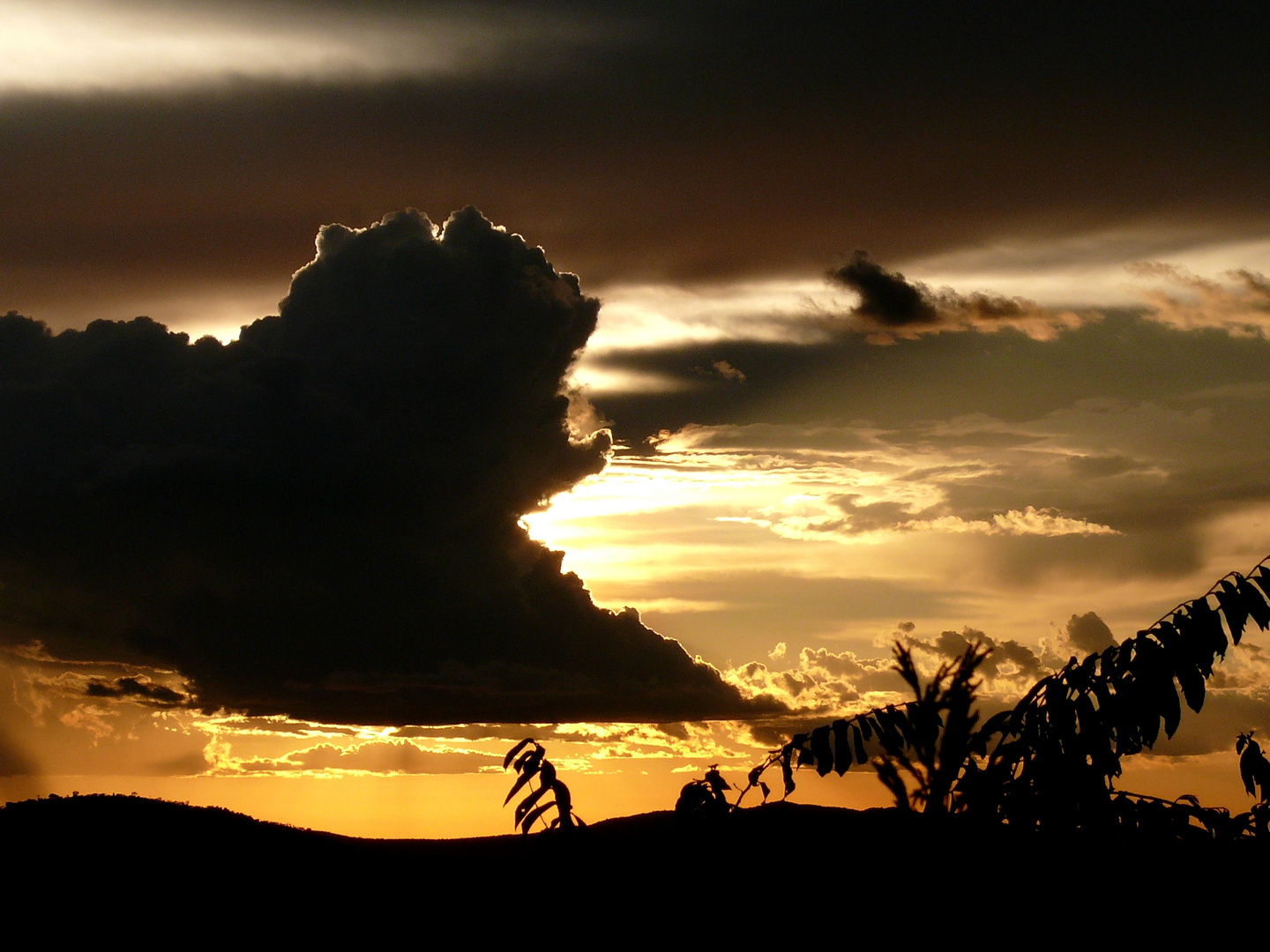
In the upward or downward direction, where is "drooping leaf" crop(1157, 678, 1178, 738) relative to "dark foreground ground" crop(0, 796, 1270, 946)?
upward

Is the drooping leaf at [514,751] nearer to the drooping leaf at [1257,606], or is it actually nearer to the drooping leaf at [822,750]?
the drooping leaf at [822,750]

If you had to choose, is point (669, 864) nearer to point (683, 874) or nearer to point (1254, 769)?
point (683, 874)

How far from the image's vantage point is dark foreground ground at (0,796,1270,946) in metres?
15.6

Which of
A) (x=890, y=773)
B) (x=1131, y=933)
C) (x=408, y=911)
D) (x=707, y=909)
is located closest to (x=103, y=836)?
(x=408, y=911)

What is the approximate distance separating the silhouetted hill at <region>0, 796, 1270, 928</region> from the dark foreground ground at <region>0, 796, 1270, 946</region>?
0.07 meters

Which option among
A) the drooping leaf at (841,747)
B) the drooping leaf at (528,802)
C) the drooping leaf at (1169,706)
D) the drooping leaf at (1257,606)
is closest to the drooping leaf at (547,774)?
→ the drooping leaf at (528,802)

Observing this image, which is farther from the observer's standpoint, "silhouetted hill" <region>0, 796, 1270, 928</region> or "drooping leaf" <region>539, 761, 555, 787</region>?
"drooping leaf" <region>539, 761, 555, 787</region>

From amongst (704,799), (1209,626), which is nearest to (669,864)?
(704,799)

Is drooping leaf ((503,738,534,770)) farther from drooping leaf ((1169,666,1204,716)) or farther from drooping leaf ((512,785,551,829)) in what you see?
drooping leaf ((1169,666,1204,716))

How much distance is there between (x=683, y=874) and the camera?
24062mm

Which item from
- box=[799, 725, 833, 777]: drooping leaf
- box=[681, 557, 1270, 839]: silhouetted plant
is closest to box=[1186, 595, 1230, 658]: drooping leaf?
box=[681, 557, 1270, 839]: silhouetted plant

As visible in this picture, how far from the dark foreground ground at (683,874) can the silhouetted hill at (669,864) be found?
0.07 metres

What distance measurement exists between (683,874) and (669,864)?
129 centimetres

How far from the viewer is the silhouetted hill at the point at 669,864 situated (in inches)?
609
